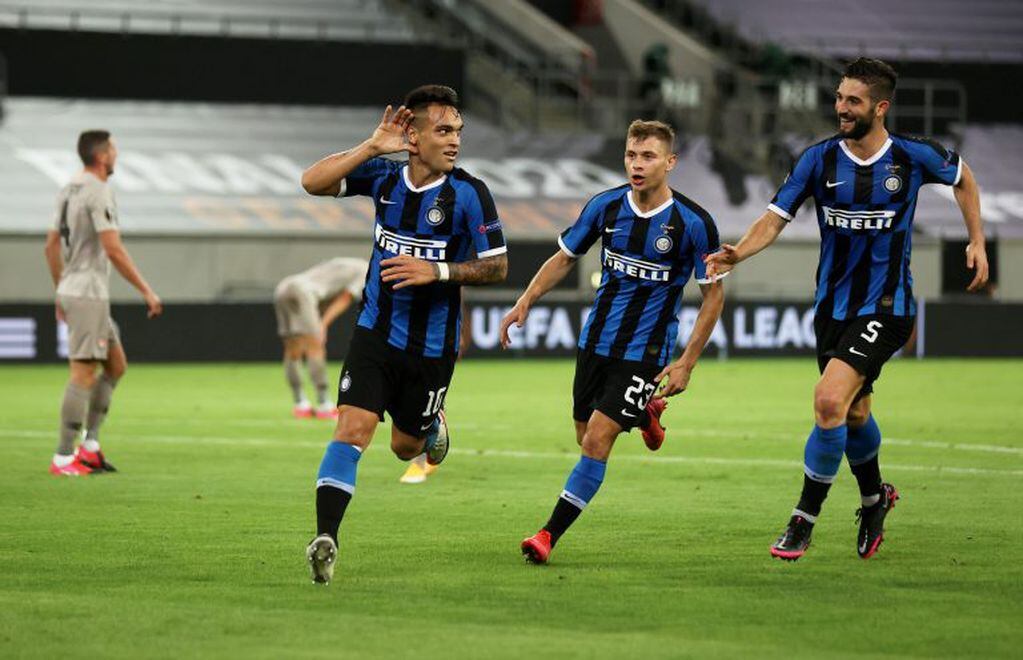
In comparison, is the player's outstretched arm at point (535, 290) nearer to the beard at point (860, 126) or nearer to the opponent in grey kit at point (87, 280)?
the beard at point (860, 126)

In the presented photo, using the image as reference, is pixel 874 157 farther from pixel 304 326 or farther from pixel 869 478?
pixel 304 326

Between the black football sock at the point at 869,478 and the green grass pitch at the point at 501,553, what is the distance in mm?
281

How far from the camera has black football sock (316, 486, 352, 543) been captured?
773 cm

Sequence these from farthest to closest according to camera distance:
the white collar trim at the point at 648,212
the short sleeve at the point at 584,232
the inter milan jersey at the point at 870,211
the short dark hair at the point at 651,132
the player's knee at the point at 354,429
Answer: the short sleeve at the point at 584,232
the white collar trim at the point at 648,212
the short dark hair at the point at 651,132
the inter milan jersey at the point at 870,211
the player's knee at the point at 354,429

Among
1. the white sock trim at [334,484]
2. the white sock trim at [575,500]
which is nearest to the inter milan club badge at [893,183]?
the white sock trim at [575,500]

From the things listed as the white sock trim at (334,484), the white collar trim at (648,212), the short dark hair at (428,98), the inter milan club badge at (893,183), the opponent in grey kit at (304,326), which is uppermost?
→ the short dark hair at (428,98)

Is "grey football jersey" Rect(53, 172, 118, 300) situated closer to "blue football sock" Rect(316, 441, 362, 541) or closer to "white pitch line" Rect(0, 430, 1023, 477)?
"white pitch line" Rect(0, 430, 1023, 477)

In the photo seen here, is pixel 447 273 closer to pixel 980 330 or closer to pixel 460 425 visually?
pixel 460 425

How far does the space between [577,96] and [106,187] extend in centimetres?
2402

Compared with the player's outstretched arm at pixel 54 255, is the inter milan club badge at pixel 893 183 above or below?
above

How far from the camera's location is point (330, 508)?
7789 mm

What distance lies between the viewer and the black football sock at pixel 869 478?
29.2 feet

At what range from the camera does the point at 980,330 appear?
29750mm

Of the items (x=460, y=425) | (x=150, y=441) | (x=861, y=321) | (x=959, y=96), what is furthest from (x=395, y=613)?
(x=959, y=96)
